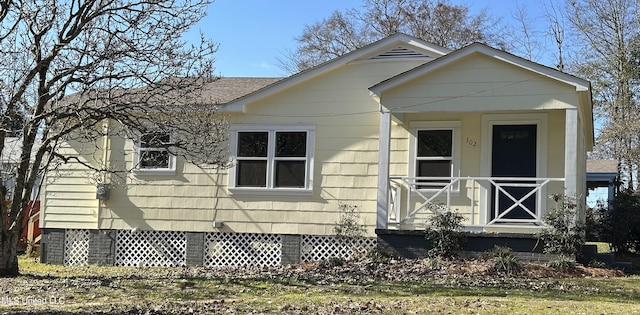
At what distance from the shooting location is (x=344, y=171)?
14219 mm

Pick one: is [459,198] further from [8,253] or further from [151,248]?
[8,253]

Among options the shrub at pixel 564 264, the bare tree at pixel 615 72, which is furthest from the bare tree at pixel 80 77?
the bare tree at pixel 615 72

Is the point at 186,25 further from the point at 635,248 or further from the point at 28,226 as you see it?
the point at 635,248

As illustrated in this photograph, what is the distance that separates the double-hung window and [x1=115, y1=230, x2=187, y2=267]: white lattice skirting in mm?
5398

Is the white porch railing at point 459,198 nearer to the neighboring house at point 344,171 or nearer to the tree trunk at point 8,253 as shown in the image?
the neighboring house at point 344,171

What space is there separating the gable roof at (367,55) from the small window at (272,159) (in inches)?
28.1

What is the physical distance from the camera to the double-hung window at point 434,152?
1401 centimetres

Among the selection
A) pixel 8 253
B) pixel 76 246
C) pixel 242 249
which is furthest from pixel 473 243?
pixel 76 246

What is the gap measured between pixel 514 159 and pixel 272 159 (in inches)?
199

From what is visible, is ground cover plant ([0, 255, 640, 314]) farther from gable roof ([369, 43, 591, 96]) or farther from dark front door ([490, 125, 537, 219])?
gable roof ([369, 43, 591, 96])

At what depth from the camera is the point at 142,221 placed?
15.1 metres

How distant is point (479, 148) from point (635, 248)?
6167 mm

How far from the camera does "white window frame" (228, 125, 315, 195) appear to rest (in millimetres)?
14359

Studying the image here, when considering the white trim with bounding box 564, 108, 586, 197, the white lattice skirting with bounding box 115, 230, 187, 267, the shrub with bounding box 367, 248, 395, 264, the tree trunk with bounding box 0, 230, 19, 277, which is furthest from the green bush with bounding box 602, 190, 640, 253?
the tree trunk with bounding box 0, 230, 19, 277
